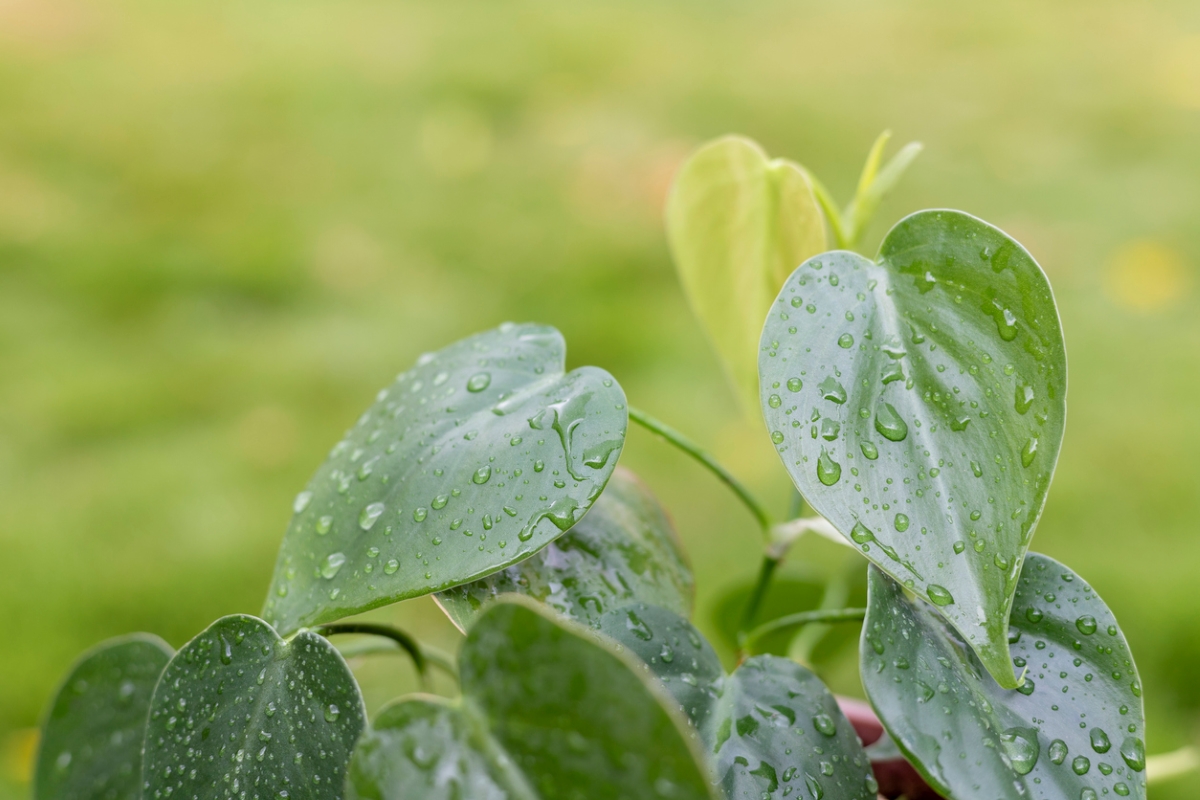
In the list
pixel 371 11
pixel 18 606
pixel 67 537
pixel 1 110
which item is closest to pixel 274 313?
pixel 67 537

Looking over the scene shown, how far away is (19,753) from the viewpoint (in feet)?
4.25

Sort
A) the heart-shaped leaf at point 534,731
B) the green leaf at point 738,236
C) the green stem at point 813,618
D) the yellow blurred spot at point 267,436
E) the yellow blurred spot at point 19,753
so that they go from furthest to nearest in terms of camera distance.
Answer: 1. the yellow blurred spot at point 267,436
2. the yellow blurred spot at point 19,753
3. the green leaf at point 738,236
4. the green stem at point 813,618
5. the heart-shaped leaf at point 534,731

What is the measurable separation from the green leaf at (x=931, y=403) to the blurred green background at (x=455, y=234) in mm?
638

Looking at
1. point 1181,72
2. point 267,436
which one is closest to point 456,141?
point 267,436

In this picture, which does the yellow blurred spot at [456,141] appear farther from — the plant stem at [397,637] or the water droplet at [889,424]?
the water droplet at [889,424]

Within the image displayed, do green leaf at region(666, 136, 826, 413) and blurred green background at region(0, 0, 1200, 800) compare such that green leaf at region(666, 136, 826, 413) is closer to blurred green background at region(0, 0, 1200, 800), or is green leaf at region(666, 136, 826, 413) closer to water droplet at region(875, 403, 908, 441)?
water droplet at region(875, 403, 908, 441)

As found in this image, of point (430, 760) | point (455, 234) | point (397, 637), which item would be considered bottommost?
point (455, 234)

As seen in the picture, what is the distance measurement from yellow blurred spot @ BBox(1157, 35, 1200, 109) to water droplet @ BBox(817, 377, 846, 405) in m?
3.13

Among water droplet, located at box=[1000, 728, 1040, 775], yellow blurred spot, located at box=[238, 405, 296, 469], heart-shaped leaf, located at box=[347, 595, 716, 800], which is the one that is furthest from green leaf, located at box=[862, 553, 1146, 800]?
yellow blurred spot, located at box=[238, 405, 296, 469]

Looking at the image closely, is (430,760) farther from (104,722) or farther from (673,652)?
(104,722)

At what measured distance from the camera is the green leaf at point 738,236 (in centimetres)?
61

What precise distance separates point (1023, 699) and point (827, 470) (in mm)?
138

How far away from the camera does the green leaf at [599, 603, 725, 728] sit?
43cm

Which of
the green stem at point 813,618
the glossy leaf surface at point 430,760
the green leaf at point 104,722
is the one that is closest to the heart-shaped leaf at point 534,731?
the glossy leaf surface at point 430,760
